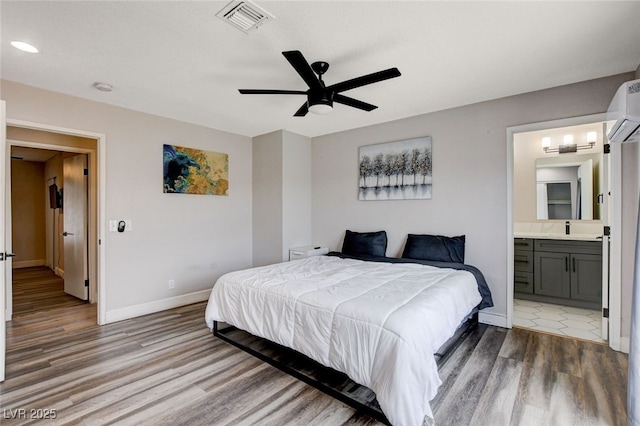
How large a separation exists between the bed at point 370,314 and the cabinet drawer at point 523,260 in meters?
1.53

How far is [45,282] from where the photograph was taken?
548cm

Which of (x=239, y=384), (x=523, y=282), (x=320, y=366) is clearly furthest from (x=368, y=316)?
(x=523, y=282)

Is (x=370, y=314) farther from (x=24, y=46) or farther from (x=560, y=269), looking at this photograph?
(x=560, y=269)

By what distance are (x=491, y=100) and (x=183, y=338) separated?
13.5 feet

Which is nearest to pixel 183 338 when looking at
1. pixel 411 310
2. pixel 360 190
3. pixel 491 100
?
pixel 411 310

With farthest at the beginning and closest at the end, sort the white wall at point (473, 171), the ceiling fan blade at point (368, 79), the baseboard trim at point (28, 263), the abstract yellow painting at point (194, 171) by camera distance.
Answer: the baseboard trim at point (28, 263)
the abstract yellow painting at point (194, 171)
the white wall at point (473, 171)
the ceiling fan blade at point (368, 79)

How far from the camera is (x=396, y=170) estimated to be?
4.21m

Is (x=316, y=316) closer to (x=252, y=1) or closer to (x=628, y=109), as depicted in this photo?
(x=252, y=1)

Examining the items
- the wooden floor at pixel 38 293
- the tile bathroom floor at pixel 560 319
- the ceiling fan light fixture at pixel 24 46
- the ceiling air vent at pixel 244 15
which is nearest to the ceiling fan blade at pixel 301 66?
the ceiling air vent at pixel 244 15

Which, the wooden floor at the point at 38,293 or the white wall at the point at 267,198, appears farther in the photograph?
the white wall at the point at 267,198

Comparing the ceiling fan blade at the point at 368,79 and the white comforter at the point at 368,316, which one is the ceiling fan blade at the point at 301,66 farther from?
the white comforter at the point at 368,316

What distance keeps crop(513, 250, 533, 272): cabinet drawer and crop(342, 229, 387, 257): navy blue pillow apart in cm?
184

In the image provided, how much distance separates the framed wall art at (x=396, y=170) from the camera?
397 centimetres

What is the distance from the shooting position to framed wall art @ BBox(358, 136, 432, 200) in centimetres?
397
